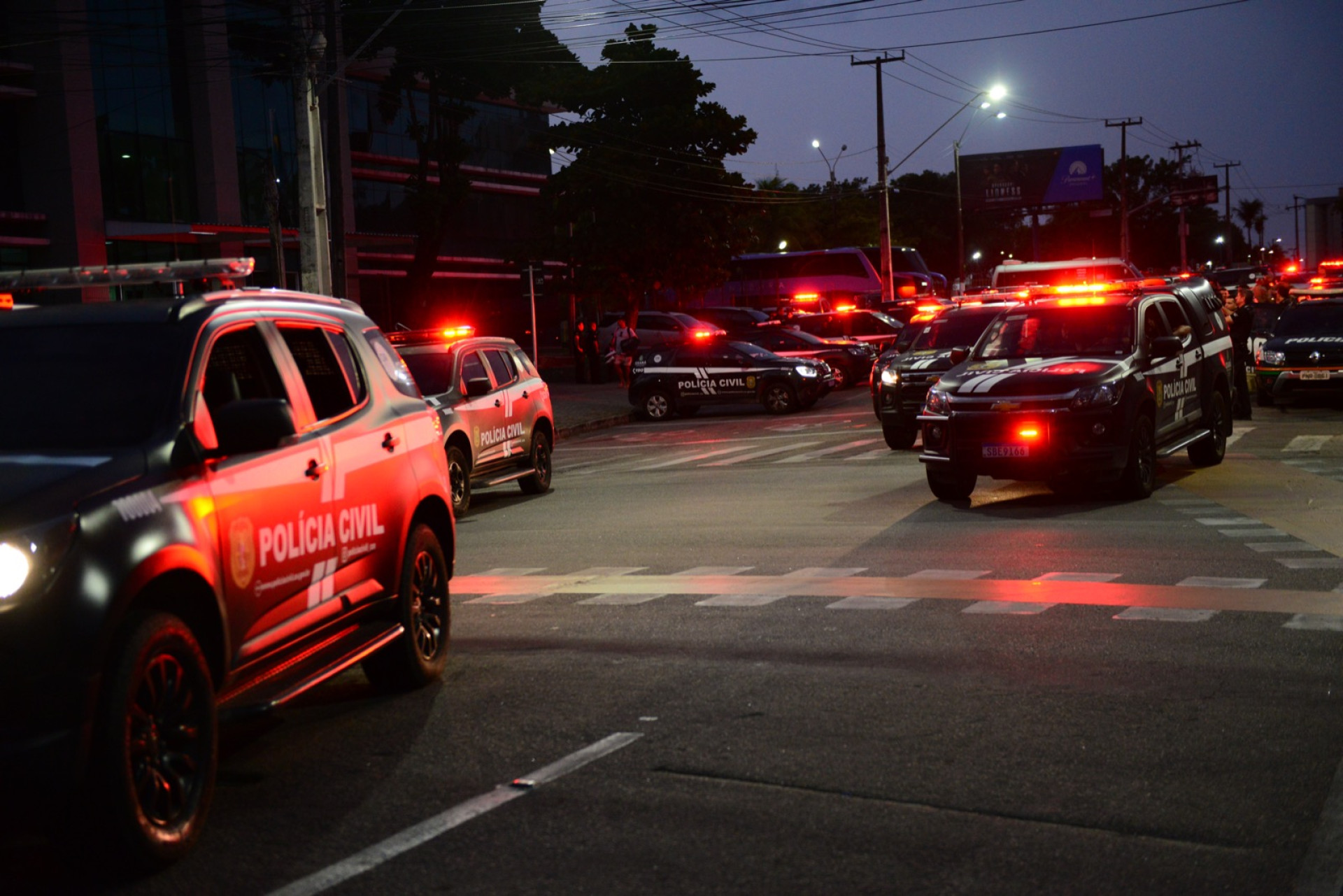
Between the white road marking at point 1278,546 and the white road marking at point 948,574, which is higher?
the white road marking at point 948,574

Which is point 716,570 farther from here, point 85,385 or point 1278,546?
point 85,385

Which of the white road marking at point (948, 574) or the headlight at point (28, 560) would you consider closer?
the headlight at point (28, 560)

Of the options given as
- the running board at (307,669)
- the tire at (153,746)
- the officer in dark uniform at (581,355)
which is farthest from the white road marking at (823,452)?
the officer in dark uniform at (581,355)

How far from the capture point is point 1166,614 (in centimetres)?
885

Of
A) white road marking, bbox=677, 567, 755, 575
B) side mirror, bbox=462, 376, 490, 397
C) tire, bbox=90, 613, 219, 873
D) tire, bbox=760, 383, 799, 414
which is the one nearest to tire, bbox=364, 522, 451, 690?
tire, bbox=90, 613, 219, 873

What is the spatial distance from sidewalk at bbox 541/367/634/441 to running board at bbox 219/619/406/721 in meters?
18.3

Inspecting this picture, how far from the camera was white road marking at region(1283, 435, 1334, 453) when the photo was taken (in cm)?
1911

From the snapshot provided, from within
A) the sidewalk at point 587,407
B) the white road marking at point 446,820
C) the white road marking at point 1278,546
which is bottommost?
the sidewalk at point 587,407

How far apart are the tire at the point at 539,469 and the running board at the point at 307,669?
442 inches

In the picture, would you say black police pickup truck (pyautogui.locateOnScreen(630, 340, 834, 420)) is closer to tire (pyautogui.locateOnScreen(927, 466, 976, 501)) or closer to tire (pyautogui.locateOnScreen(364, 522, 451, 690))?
tire (pyautogui.locateOnScreen(927, 466, 976, 501))

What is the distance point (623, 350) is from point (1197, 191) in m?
84.5

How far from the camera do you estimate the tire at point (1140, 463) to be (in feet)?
47.4

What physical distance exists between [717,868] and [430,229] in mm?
49848

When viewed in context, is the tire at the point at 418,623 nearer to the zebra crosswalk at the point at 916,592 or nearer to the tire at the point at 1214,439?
the zebra crosswalk at the point at 916,592
